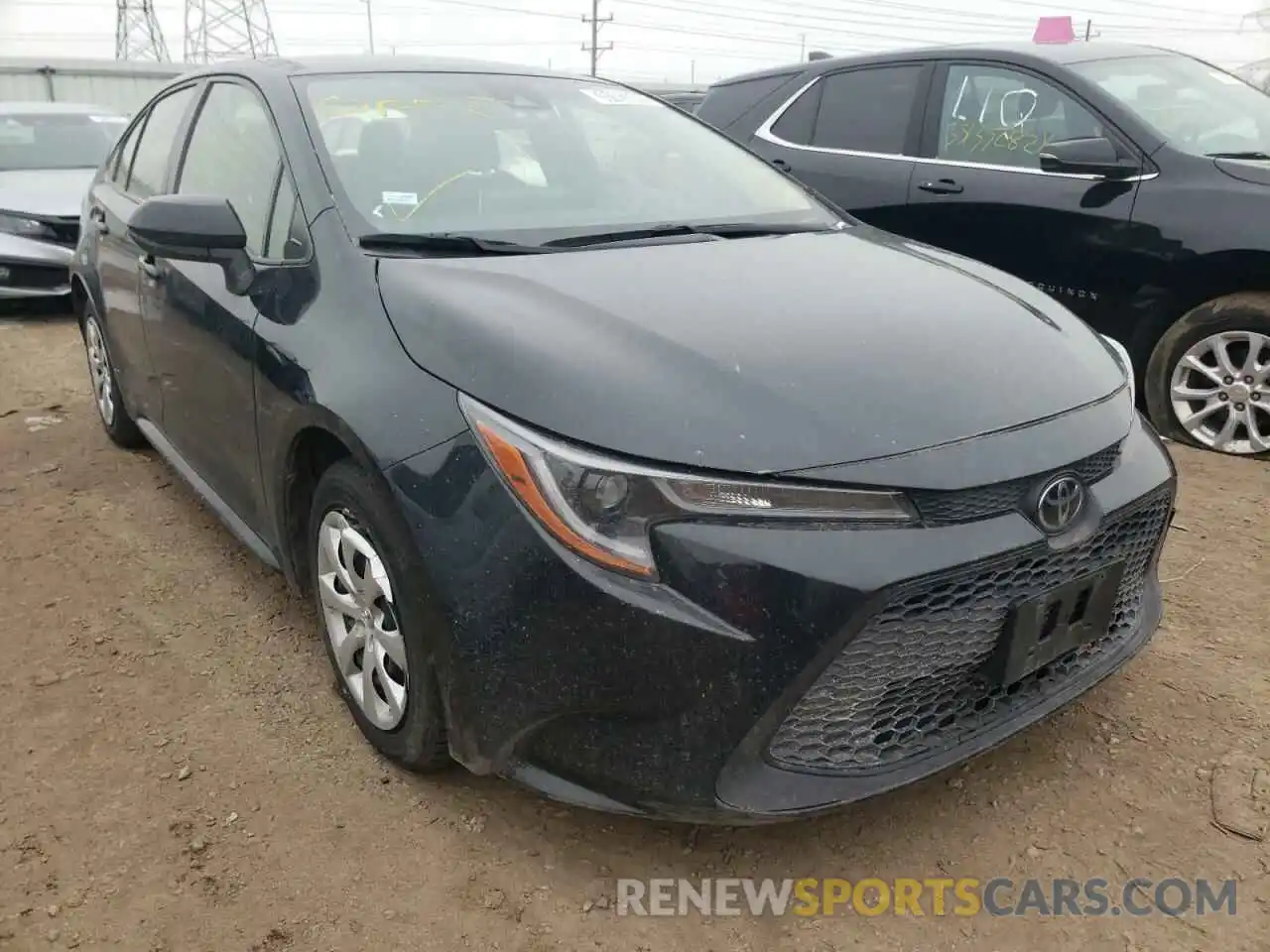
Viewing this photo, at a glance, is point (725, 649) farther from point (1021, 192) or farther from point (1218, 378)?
point (1021, 192)

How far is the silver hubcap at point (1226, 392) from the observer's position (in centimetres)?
386

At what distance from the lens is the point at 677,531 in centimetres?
166

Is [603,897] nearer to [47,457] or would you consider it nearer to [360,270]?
[360,270]

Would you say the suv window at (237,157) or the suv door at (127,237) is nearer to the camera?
the suv window at (237,157)

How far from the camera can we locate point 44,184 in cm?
727

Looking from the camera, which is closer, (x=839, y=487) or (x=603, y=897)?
(x=839, y=487)

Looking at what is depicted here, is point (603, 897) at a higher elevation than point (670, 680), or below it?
below

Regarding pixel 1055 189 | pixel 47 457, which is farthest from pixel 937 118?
pixel 47 457

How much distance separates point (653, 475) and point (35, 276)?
6546mm

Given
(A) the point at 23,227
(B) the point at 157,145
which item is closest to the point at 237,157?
(B) the point at 157,145

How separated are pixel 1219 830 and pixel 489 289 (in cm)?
184

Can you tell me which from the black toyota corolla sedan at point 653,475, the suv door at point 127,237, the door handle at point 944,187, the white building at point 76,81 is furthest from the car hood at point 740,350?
the white building at point 76,81

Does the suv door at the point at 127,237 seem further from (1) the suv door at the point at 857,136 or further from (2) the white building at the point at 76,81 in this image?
(2) the white building at the point at 76,81

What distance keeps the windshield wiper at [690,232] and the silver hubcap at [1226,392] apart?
1994 millimetres
